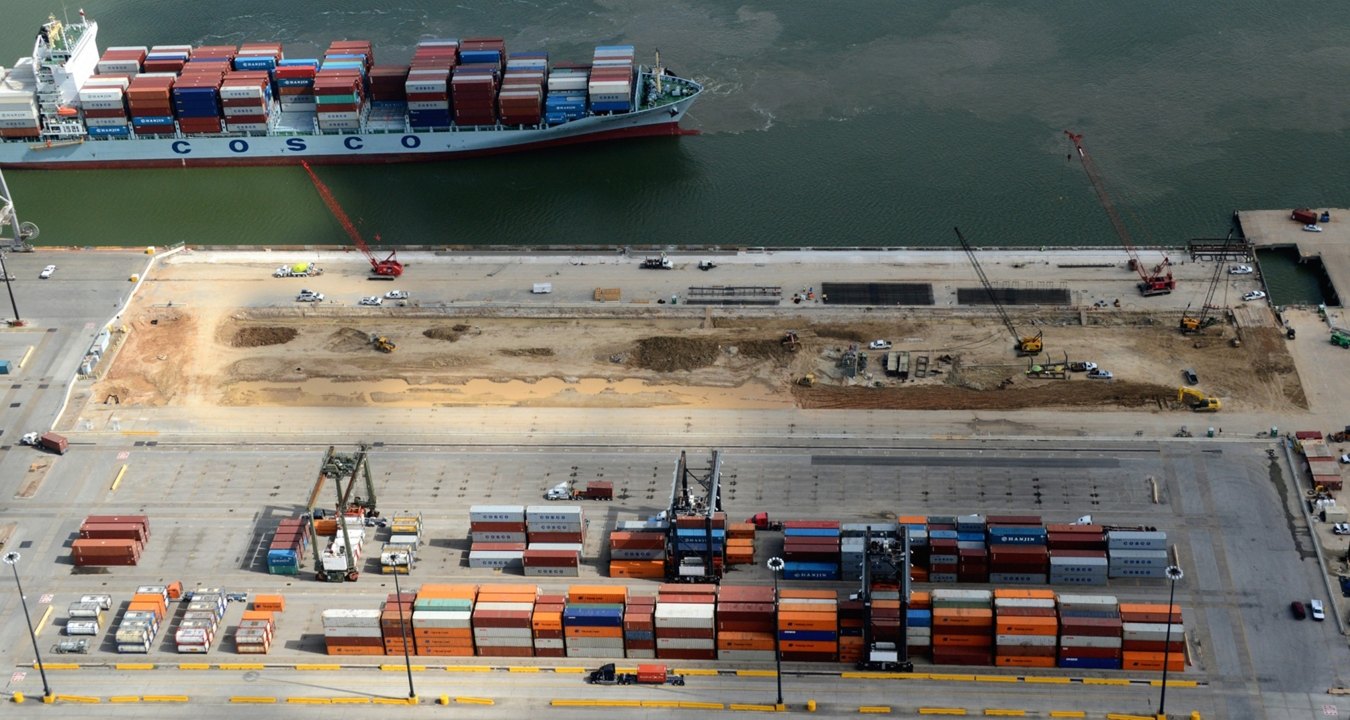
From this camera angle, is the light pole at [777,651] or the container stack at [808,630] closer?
the light pole at [777,651]

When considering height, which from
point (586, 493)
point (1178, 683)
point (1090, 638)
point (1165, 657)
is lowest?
point (1178, 683)

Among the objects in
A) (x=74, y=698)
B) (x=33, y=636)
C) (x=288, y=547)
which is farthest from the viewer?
(x=288, y=547)

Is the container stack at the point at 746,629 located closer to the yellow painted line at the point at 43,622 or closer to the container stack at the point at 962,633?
the container stack at the point at 962,633

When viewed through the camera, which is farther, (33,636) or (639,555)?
(639,555)

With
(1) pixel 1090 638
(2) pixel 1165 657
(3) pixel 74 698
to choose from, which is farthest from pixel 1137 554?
(3) pixel 74 698

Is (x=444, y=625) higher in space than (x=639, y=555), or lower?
lower

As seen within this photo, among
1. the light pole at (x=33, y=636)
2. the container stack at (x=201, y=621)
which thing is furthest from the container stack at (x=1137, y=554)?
the light pole at (x=33, y=636)

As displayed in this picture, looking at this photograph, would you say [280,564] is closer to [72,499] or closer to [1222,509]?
[72,499]

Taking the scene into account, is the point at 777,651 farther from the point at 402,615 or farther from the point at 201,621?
the point at 201,621

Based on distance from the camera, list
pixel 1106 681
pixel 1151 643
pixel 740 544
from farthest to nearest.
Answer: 1. pixel 740 544
2. pixel 1106 681
3. pixel 1151 643
